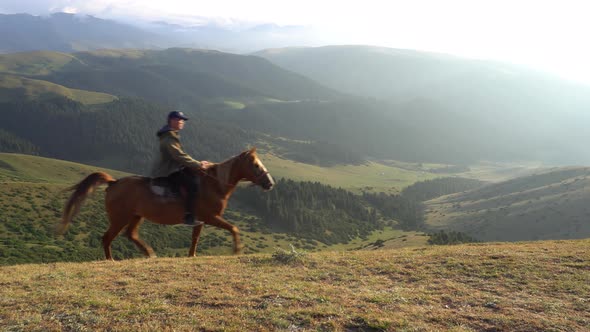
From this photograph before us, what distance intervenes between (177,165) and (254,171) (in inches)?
111

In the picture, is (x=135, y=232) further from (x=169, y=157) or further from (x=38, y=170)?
(x=38, y=170)

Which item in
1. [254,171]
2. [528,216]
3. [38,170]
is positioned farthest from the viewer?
[38,170]

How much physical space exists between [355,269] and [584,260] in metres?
8.82

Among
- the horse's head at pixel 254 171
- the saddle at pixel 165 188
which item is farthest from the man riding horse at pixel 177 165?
the horse's head at pixel 254 171

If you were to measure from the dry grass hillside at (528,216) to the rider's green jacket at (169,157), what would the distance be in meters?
137

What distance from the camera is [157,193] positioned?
13992 mm

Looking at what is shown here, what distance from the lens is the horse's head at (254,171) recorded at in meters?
14.5

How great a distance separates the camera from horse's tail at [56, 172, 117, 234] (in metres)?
14.3

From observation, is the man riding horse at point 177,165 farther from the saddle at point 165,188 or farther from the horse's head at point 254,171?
the horse's head at point 254,171

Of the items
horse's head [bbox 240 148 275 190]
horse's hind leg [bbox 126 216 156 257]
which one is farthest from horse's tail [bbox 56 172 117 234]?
horse's head [bbox 240 148 275 190]

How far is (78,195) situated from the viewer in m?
14.4

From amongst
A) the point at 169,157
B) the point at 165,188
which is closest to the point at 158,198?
the point at 165,188

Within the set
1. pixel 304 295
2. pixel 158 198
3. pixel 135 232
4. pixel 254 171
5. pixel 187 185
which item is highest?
pixel 254 171

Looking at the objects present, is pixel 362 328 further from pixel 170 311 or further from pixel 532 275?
pixel 532 275
